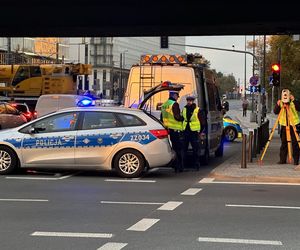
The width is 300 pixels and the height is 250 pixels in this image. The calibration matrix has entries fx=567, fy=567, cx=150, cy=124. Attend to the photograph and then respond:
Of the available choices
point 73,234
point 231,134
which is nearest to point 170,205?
point 73,234

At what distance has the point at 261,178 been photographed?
12219mm

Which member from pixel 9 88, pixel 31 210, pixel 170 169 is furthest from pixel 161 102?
pixel 9 88

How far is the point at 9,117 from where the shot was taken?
2655 cm

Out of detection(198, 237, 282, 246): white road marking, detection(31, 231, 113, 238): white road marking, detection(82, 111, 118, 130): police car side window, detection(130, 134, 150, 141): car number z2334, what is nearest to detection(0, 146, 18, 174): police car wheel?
detection(82, 111, 118, 130): police car side window

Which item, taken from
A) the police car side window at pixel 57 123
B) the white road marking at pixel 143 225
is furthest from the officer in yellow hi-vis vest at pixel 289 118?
the white road marking at pixel 143 225

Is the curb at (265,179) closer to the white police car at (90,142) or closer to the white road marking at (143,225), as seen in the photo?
the white police car at (90,142)

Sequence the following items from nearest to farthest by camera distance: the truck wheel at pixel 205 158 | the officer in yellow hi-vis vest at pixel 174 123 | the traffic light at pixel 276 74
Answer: the officer in yellow hi-vis vest at pixel 174 123 → the truck wheel at pixel 205 158 → the traffic light at pixel 276 74

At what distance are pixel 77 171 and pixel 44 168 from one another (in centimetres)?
94

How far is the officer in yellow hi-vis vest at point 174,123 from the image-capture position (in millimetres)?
13328

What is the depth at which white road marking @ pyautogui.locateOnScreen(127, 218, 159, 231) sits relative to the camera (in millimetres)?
7363

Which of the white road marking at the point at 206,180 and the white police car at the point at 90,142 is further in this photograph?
the white police car at the point at 90,142

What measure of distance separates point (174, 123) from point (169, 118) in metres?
0.17
